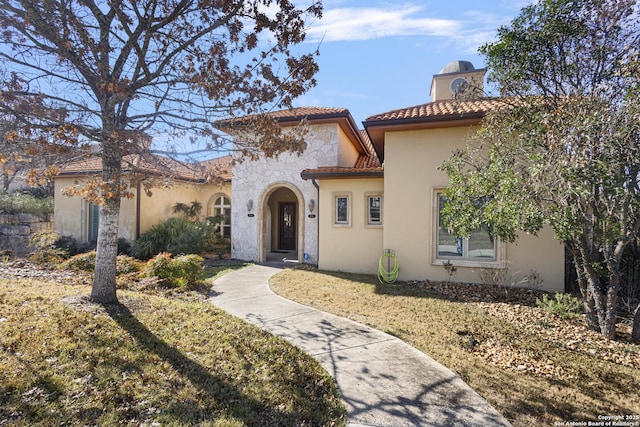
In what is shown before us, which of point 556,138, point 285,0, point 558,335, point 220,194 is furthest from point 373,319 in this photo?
point 220,194

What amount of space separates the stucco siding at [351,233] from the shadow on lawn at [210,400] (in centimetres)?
744

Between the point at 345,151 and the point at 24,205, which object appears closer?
the point at 345,151

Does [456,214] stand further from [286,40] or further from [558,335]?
[286,40]

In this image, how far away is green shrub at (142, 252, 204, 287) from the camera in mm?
8398

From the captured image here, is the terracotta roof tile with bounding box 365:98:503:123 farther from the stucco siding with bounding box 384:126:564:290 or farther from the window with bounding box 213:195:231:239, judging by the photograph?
the window with bounding box 213:195:231:239

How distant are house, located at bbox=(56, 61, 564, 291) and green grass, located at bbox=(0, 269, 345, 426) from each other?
2895 mm

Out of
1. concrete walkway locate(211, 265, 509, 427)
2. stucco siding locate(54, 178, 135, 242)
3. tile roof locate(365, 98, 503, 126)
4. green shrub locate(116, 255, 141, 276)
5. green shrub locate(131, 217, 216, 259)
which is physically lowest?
concrete walkway locate(211, 265, 509, 427)

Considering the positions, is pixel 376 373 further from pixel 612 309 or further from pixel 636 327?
pixel 636 327

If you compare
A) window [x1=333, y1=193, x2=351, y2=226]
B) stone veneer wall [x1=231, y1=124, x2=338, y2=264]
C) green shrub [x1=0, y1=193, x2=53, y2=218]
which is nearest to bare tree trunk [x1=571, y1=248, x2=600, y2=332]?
window [x1=333, y1=193, x2=351, y2=226]

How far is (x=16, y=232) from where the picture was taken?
1421 cm

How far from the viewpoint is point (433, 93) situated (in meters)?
16.7

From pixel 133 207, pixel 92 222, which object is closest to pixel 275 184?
pixel 133 207

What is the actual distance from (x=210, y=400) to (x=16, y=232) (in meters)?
16.9

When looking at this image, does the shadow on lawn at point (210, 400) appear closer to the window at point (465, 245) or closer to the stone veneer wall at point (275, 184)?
the window at point (465, 245)
